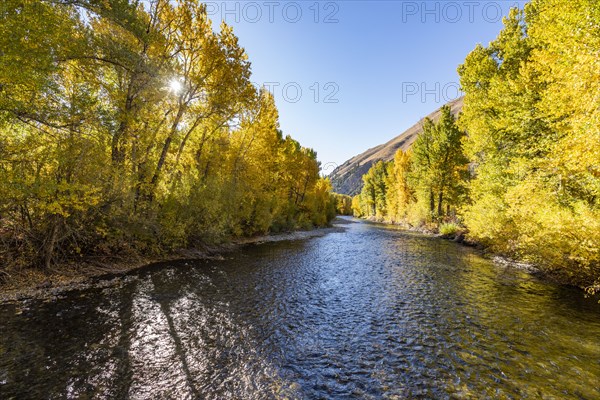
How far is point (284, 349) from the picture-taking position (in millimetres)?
7164

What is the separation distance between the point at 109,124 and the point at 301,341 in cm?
1244

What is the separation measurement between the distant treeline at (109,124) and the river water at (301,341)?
3.39 meters

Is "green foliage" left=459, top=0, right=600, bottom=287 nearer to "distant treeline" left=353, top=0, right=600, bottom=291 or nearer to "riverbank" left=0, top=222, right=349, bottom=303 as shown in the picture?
"distant treeline" left=353, top=0, right=600, bottom=291

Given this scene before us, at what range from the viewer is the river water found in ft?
18.2

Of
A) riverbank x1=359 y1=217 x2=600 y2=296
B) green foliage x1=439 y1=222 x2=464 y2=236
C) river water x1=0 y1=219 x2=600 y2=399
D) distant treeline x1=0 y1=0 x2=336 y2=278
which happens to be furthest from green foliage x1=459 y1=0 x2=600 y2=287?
distant treeline x1=0 y1=0 x2=336 y2=278

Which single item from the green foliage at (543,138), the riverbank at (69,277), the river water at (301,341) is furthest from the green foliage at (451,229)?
the riverbank at (69,277)

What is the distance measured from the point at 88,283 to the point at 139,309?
4.13 m

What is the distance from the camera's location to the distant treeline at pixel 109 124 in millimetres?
9477

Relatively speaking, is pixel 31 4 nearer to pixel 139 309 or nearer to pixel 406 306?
pixel 139 309

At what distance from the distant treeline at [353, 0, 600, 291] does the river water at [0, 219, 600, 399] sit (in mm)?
2589

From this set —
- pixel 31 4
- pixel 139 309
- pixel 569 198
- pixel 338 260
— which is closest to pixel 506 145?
pixel 569 198

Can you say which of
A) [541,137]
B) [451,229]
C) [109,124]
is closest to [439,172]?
[451,229]

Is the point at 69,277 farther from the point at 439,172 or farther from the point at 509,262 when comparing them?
the point at 439,172

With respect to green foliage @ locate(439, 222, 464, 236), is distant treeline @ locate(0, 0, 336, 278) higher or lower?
higher
